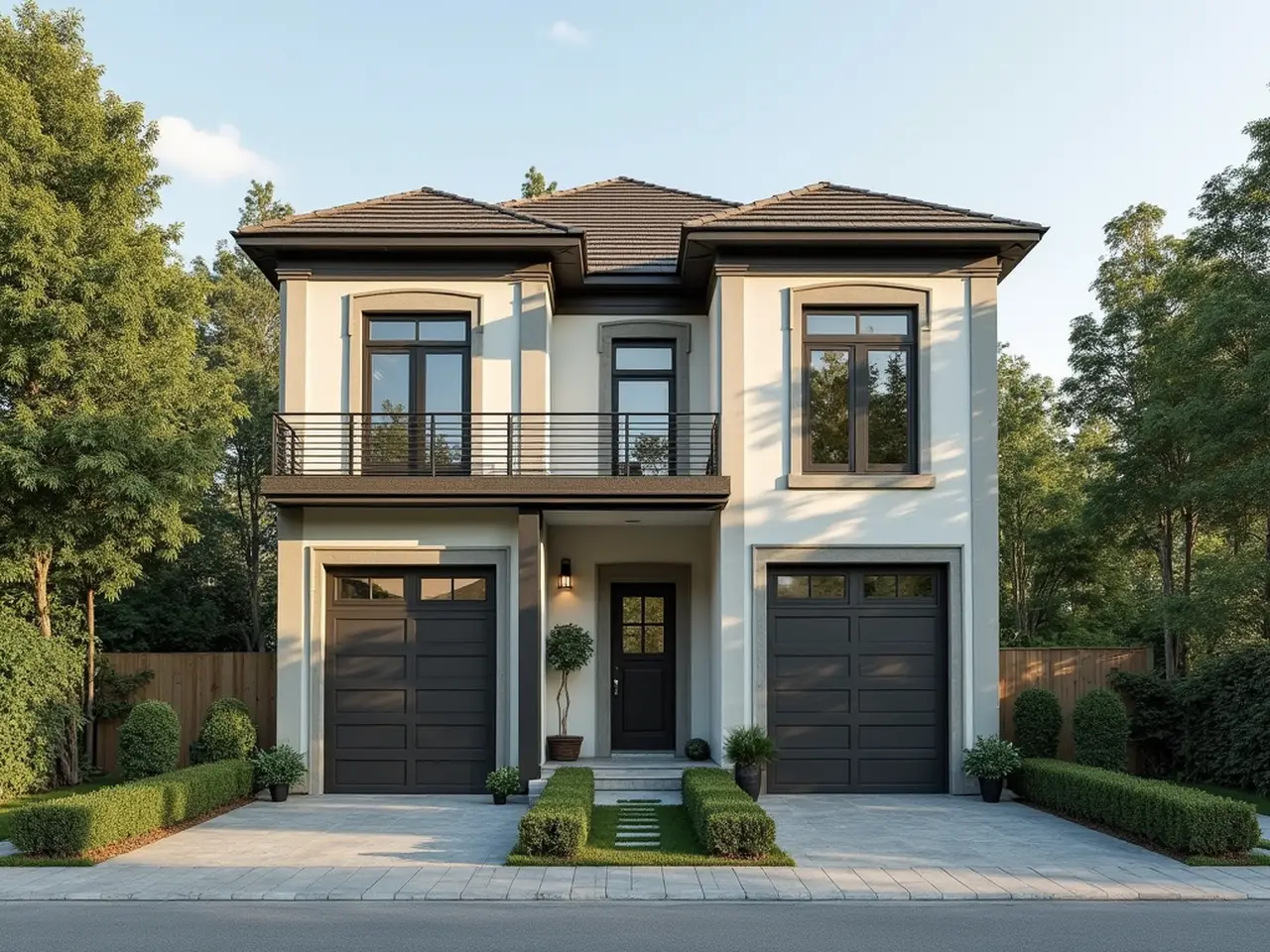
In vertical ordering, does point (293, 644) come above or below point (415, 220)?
below

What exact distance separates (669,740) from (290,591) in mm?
5689

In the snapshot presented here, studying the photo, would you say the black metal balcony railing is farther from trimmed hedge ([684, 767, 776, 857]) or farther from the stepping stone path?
trimmed hedge ([684, 767, 776, 857])

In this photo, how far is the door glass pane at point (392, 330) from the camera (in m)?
15.7

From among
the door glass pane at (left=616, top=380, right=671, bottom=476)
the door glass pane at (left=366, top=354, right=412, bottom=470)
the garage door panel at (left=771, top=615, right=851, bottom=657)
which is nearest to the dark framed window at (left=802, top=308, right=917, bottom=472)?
the garage door panel at (left=771, top=615, right=851, bottom=657)

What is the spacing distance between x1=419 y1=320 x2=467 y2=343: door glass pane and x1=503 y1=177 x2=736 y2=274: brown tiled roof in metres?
2.07

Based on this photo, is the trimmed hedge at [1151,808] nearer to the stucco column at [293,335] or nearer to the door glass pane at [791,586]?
the door glass pane at [791,586]

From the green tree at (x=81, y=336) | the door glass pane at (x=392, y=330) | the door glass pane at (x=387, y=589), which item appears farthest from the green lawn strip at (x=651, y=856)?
the green tree at (x=81, y=336)

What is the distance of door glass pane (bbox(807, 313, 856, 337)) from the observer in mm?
15289

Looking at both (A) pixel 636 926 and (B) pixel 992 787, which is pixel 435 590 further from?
(A) pixel 636 926

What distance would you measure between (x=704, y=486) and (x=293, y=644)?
218 inches

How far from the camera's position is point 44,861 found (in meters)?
10.2

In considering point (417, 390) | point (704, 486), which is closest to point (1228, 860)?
point (704, 486)

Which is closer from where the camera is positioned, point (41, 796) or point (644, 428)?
point (41, 796)

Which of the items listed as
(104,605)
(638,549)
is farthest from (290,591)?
(104,605)
